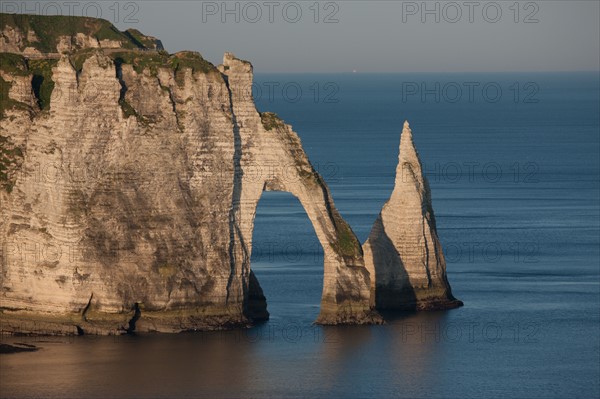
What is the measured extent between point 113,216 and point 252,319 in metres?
8.26

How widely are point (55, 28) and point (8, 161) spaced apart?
62.0 ft

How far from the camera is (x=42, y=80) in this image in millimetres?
83750

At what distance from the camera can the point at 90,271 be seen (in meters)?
79.4

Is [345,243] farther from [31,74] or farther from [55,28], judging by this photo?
[55,28]

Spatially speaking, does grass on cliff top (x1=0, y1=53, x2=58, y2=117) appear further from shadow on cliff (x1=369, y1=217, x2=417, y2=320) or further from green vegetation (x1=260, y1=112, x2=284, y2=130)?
shadow on cliff (x1=369, y1=217, x2=417, y2=320)

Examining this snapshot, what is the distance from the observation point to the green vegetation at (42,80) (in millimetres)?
83062

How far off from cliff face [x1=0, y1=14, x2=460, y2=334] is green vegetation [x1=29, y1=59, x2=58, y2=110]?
12cm

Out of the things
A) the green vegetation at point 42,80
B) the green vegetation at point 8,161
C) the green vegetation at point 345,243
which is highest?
the green vegetation at point 42,80

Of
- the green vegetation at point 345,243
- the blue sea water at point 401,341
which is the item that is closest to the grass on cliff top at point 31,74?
the blue sea water at point 401,341

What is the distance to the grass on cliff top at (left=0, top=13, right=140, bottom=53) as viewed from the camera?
322ft

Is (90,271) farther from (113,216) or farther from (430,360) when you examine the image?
(430,360)

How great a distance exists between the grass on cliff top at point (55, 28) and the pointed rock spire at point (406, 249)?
1919 centimetres

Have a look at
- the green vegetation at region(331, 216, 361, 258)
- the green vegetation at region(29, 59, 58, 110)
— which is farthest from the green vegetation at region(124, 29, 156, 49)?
the green vegetation at region(331, 216, 361, 258)

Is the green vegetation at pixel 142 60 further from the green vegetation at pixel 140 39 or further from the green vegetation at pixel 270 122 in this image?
the green vegetation at pixel 140 39
